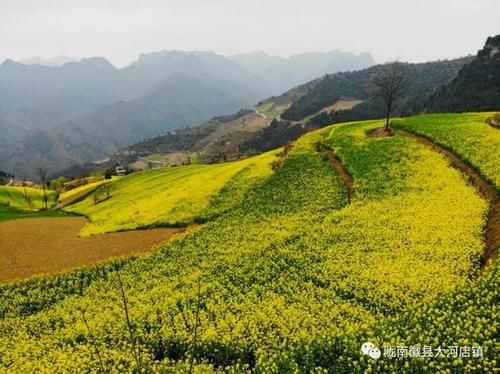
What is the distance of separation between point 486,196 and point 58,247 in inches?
1851

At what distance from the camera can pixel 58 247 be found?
54375 mm

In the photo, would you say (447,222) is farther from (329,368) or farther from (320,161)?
(320,161)

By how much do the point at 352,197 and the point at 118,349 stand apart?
3046 centimetres

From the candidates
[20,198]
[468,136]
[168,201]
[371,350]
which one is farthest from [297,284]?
[20,198]

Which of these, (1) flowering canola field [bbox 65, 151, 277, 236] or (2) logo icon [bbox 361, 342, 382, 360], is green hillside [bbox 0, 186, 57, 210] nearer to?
(1) flowering canola field [bbox 65, 151, 277, 236]

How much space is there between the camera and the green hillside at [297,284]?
24.4 m

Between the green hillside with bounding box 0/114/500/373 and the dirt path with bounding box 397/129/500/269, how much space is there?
1.74 ft

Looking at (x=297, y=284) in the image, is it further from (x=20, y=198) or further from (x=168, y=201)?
(x=20, y=198)

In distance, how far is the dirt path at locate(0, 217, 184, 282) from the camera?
1839 inches

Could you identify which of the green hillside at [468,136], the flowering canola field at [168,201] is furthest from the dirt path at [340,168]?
the green hillside at [468,136]

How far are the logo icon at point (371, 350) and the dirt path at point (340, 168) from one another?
28128mm

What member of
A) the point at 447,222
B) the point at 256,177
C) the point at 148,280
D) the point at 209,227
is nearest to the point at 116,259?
the point at 148,280

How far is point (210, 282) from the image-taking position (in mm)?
36375

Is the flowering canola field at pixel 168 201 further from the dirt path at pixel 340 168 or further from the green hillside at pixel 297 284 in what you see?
the dirt path at pixel 340 168
